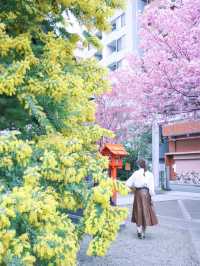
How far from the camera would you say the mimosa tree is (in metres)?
2.90

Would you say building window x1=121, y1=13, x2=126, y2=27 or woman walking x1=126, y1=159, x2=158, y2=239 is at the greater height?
building window x1=121, y1=13, x2=126, y2=27

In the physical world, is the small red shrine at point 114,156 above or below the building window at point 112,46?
below

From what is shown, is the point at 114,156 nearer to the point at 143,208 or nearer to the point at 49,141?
the point at 143,208

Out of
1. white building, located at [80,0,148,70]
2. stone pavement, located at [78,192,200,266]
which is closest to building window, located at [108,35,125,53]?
white building, located at [80,0,148,70]

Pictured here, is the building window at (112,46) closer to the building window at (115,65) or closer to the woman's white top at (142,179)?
the building window at (115,65)

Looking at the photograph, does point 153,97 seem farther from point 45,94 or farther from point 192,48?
point 45,94

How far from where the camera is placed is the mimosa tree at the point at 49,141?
2896mm

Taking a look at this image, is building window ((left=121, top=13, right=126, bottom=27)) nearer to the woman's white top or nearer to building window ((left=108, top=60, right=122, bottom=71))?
building window ((left=108, top=60, right=122, bottom=71))

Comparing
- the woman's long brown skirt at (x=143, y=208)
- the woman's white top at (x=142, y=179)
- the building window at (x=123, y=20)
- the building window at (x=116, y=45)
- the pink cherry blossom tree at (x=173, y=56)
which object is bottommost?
the woman's long brown skirt at (x=143, y=208)

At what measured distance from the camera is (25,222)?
10.0 feet

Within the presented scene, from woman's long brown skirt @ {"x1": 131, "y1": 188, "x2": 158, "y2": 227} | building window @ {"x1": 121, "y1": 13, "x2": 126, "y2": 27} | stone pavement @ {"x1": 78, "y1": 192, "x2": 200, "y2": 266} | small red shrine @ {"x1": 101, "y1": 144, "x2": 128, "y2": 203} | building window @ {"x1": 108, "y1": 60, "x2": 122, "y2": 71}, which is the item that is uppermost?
building window @ {"x1": 121, "y1": 13, "x2": 126, "y2": 27}

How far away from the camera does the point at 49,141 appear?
3723 mm

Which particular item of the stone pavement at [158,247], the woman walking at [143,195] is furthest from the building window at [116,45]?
the woman walking at [143,195]

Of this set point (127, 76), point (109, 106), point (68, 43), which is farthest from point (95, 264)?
point (109, 106)
